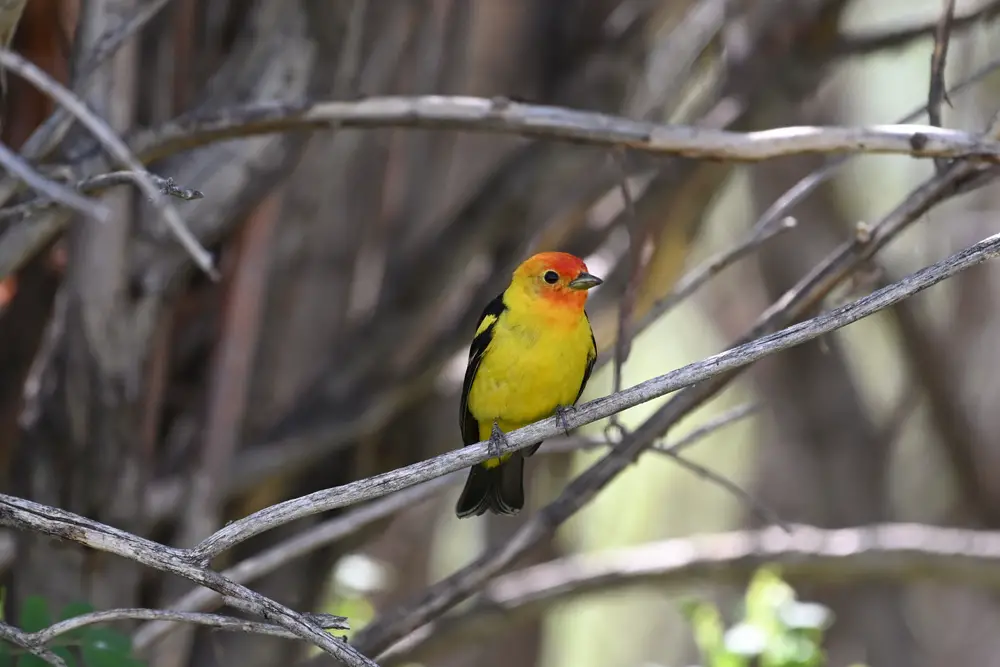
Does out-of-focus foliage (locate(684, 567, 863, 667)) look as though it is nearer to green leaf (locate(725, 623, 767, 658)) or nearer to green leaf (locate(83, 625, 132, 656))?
green leaf (locate(725, 623, 767, 658))

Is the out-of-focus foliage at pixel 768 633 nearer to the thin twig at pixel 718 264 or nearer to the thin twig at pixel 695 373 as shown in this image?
the thin twig at pixel 718 264

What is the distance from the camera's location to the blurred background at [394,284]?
14.0 ft

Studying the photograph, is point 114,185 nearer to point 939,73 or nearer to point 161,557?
point 161,557

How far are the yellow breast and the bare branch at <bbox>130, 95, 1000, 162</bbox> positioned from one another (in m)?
0.74

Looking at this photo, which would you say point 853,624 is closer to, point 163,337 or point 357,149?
point 357,149

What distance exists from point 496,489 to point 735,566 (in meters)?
1.48

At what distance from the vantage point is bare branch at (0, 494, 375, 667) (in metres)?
2.41

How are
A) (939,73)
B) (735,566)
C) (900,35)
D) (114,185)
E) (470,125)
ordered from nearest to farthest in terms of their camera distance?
(114,185) → (939,73) → (470,125) → (735,566) → (900,35)

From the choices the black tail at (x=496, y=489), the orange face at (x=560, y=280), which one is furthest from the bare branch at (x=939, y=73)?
the black tail at (x=496, y=489)

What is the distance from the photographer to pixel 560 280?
13.3ft

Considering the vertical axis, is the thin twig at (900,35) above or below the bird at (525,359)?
above

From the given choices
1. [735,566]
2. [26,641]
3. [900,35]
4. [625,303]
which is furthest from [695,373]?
[900,35]

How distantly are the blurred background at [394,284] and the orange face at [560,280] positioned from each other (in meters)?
0.26

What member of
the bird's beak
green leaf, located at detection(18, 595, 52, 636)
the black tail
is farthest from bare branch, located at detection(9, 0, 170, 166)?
the black tail
